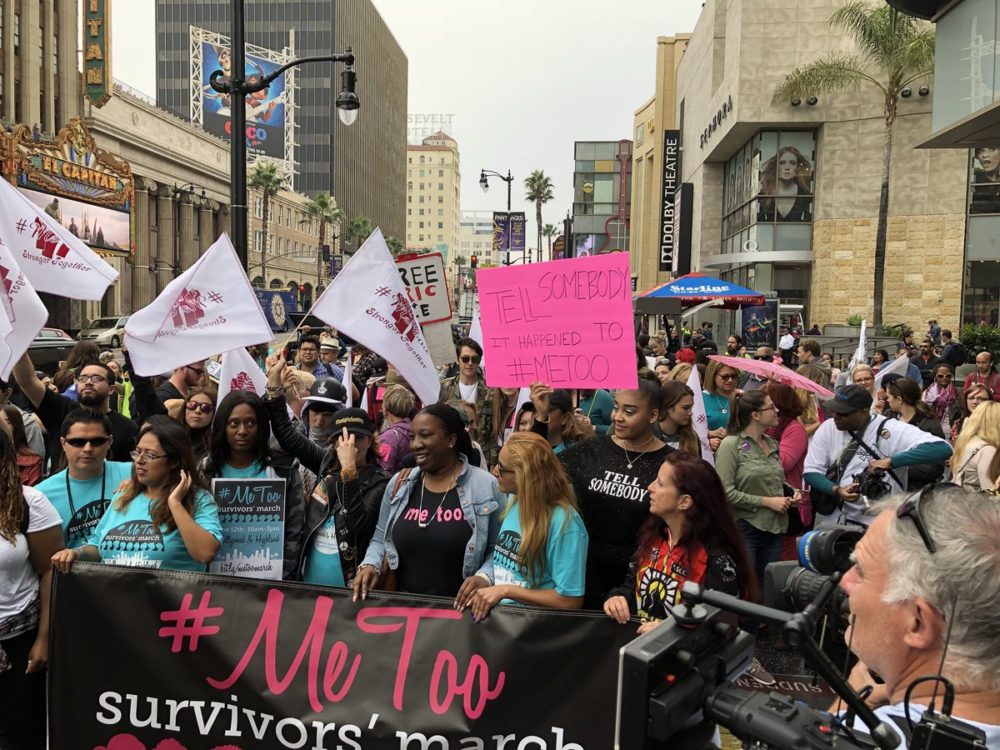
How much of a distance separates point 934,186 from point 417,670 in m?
31.1

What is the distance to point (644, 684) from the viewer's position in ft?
4.91

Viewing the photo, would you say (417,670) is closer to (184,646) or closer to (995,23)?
(184,646)

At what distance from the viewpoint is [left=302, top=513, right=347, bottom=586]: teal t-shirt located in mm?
3904

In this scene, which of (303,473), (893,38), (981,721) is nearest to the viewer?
(981,721)

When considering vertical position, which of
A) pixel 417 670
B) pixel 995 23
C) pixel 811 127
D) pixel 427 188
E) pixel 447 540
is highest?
pixel 427 188

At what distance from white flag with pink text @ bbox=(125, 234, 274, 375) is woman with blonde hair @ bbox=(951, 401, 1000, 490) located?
492 cm

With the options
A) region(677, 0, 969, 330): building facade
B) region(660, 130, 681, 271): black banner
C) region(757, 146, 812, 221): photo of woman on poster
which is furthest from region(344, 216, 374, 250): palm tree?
region(757, 146, 812, 221): photo of woman on poster

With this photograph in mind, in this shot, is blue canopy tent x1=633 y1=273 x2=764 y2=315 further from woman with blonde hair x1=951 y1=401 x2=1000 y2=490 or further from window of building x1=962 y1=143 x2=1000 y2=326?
window of building x1=962 y1=143 x2=1000 y2=326

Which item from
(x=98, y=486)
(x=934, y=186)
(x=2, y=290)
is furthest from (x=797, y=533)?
(x=934, y=186)

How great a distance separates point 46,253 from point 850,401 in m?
5.49

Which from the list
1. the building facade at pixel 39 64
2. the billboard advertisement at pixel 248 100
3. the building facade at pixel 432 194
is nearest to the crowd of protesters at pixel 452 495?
the building facade at pixel 39 64

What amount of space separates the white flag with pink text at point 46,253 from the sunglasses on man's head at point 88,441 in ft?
5.39

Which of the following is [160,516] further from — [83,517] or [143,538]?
[83,517]

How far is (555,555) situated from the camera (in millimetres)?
3346
